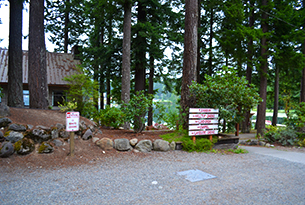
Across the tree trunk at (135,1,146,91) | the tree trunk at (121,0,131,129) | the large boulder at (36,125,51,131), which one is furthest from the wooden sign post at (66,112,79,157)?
the tree trunk at (135,1,146,91)

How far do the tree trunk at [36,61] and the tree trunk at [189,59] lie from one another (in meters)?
5.38

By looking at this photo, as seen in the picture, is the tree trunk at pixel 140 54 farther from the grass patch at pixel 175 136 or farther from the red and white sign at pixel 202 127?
the red and white sign at pixel 202 127

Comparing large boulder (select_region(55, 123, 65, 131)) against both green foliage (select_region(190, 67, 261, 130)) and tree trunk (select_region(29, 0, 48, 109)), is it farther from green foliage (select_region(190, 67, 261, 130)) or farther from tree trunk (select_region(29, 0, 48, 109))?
green foliage (select_region(190, 67, 261, 130))

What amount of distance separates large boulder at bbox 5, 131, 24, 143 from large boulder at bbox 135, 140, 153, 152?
316 centimetres

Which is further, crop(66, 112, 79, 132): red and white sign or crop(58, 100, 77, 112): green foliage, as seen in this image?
crop(58, 100, 77, 112): green foliage

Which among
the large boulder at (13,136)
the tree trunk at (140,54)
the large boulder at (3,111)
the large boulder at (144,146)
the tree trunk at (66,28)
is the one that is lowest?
the large boulder at (144,146)

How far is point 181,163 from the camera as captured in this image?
5.52m

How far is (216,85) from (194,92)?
790 millimetres

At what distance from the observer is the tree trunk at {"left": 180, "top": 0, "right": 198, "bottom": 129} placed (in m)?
7.82

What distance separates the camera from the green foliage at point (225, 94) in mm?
7316

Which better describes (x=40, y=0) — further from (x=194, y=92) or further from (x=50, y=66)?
(x=50, y=66)

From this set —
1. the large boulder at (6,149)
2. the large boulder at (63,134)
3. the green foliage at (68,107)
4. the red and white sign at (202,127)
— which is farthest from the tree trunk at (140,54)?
the large boulder at (6,149)

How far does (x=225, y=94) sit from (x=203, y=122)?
128cm

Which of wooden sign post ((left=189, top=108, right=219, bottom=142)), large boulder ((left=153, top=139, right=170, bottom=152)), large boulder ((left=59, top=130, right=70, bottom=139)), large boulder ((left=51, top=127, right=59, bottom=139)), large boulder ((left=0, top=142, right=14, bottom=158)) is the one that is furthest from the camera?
wooden sign post ((left=189, top=108, right=219, bottom=142))
